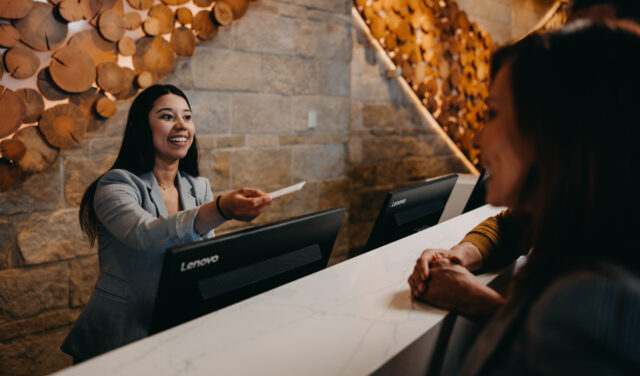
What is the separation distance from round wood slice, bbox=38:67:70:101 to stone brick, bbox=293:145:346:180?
1492 mm

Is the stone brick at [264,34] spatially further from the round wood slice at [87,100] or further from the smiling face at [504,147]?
the smiling face at [504,147]

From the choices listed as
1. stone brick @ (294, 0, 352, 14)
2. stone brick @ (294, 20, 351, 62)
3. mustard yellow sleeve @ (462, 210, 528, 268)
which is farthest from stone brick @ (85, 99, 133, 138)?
mustard yellow sleeve @ (462, 210, 528, 268)

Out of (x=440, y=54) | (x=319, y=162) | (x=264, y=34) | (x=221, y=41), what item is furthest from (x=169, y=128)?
(x=440, y=54)

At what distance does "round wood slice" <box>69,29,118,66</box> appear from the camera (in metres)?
2.20

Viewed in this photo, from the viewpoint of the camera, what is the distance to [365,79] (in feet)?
12.7

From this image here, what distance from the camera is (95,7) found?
7.34 ft

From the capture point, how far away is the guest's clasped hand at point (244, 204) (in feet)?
4.34

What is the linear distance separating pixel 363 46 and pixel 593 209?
348 cm

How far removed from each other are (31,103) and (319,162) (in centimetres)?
183

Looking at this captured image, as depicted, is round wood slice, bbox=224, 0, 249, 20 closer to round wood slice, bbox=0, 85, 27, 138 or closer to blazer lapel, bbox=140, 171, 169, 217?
round wood slice, bbox=0, 85, 27, 138

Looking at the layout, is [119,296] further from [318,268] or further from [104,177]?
[318,268]

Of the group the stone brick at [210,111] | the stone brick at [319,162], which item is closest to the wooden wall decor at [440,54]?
the stone brick at [319,162]

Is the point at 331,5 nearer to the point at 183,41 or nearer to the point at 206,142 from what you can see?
the point at 183,41

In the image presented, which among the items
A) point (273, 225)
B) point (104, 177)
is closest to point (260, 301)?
point (273, 225)
